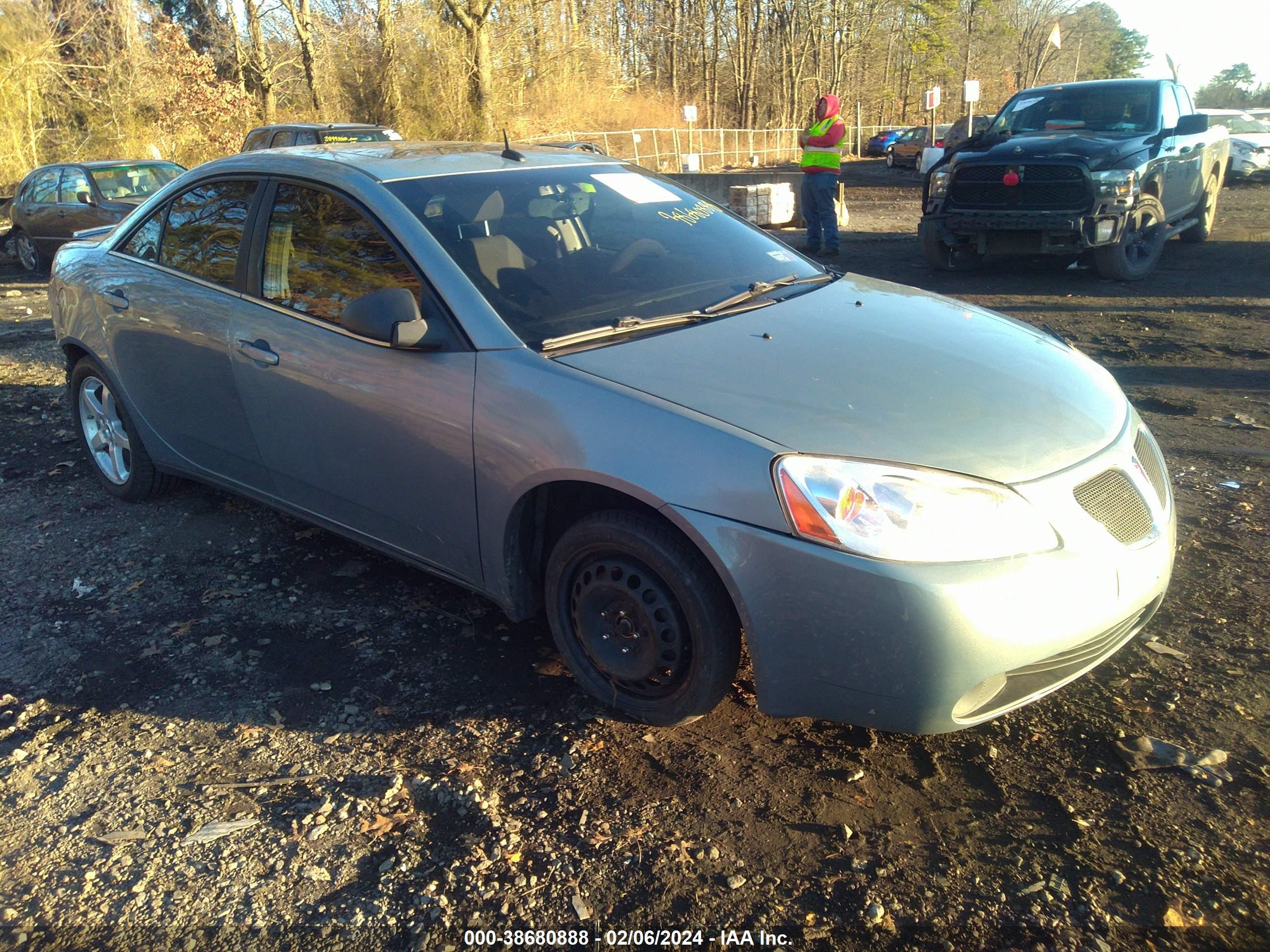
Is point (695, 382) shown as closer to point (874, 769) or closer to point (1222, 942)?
point (874, 769)

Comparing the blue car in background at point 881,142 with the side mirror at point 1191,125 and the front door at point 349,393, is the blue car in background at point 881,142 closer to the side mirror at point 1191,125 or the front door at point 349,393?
the side mirror at point 1191,125

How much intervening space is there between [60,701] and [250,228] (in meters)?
1.89

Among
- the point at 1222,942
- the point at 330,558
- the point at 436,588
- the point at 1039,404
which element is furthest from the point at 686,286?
the point at 1222,942

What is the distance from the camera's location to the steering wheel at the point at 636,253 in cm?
358

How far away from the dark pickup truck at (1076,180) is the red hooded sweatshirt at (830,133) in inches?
59.6

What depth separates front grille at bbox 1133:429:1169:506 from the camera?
2.99m

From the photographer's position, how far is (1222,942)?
2.14 m

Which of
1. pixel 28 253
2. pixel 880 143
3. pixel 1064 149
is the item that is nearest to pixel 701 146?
pixel 880 143

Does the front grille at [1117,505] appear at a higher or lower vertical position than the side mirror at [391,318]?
lower

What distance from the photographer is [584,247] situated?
3.62 meters

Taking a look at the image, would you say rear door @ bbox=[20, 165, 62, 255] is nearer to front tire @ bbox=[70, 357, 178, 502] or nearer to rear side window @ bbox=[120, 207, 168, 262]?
front tire @ bbox=[70, 357, 178, 502]

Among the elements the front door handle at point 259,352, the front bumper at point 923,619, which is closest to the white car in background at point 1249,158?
the front bumper at point 923,619

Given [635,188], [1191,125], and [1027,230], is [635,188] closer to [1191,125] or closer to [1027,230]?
[1027,230]

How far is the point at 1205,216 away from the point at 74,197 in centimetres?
1496
